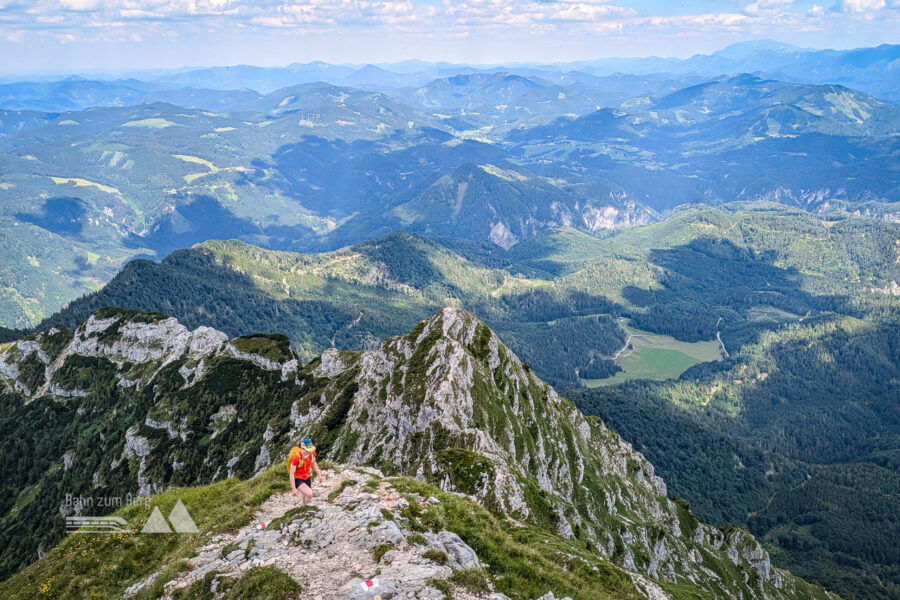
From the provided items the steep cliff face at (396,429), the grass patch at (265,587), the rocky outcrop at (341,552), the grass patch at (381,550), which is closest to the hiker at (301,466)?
the rocky outcrop at (341,552)

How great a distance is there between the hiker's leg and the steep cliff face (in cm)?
2471

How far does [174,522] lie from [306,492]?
1172cm

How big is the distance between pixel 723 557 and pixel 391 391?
9738 centimetres

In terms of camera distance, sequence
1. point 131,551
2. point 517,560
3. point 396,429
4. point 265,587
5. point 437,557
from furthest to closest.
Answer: point 396,429, point 131,551, point 517,560, point 437,557, point 265,587

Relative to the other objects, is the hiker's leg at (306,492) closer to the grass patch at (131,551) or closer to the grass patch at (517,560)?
the grass patch at (131,551)

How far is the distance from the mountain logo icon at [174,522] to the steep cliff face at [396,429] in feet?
103

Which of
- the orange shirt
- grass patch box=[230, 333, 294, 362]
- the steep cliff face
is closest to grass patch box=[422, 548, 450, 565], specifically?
the orange shirt

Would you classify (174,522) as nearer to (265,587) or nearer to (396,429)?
(265,587)

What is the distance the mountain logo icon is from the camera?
42875 mm

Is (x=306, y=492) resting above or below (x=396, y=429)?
above

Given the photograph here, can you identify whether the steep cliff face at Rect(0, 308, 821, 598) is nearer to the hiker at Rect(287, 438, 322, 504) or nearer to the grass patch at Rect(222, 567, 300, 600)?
the hiker at Rect(287, 438, 322, 504)

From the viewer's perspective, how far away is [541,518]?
230ft

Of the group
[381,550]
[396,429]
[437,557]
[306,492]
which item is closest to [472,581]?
[437,557]

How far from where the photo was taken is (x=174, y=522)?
43750 millimetres
